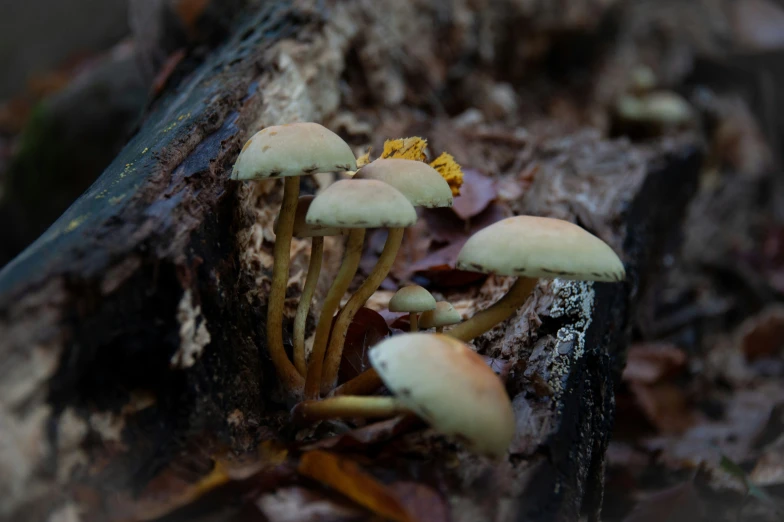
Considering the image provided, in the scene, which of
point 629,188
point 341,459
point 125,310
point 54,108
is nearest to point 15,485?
point 125,310

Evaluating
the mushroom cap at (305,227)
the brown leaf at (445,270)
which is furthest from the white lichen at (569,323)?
the mushroom cap at (305,227)

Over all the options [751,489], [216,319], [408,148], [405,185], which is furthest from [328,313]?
[751,489]

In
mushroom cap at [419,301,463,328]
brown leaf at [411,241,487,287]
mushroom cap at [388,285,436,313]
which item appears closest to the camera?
mushroom cap at [388,285,436,313]

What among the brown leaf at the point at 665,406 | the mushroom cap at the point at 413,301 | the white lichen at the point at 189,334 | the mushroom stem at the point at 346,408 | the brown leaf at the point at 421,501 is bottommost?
the brown leaf at the point at 665,406

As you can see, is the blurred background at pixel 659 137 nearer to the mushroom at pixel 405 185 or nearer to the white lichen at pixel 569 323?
the white lichen at pixel 569 323

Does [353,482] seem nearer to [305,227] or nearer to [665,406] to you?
[305,227]

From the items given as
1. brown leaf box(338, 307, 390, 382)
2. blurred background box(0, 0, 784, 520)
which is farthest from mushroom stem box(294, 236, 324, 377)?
blurred background box(0, 0, 784, 520)

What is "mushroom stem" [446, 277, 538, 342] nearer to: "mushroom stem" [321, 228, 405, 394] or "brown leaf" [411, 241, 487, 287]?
"mushroom stem" [321, 228, 405, 394]
